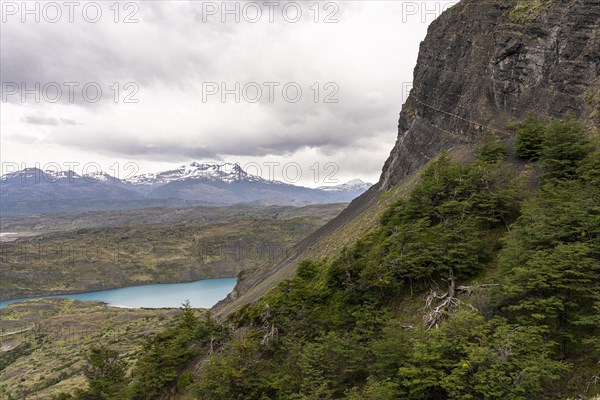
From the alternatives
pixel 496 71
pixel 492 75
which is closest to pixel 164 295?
pixel 492 75

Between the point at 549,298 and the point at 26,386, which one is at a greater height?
the point at 549,298

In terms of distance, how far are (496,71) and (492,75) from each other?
0.68 meters

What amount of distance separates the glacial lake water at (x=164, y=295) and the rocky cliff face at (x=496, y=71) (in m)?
104

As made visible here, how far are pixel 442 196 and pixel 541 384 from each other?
16.6m

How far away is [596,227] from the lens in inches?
642

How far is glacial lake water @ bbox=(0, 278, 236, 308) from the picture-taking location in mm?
142000

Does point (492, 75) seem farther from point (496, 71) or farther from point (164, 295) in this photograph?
point (164, 295)

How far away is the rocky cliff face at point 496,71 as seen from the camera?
128 ft

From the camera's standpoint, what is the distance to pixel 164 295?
15750 centimetres

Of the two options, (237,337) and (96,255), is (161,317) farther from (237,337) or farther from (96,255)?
(96,255)

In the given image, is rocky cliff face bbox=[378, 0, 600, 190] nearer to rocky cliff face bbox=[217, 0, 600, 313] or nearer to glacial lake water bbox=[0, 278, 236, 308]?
rocky cliff face bbox=[217, 0, 600, 313]

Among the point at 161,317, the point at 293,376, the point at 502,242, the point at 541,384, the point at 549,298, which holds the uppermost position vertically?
the point at 502,242

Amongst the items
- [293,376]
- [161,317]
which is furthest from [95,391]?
[161,317]

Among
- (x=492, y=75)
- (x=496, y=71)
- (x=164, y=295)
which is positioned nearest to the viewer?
(x=496, y=71)
